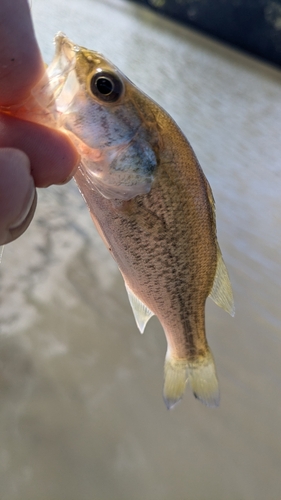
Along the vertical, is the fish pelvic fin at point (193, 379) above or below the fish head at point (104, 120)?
below

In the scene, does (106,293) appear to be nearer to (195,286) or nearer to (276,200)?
(195,286)

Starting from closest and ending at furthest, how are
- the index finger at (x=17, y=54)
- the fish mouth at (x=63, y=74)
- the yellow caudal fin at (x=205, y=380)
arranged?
the index finger at (x=17, y=54) → the fish mouth at (x=63, y=74) → the yellow caudal fin at (x=205, y=380)

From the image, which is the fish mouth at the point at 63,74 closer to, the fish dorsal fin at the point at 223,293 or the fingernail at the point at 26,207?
the fingernail at the point at 26,207

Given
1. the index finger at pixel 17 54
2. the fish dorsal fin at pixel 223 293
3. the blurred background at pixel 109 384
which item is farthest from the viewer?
the blurred background at pixel 109 384

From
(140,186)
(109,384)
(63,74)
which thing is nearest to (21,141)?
(63,74)

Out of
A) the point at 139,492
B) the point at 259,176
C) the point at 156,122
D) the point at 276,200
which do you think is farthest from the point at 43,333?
the point at 259,176

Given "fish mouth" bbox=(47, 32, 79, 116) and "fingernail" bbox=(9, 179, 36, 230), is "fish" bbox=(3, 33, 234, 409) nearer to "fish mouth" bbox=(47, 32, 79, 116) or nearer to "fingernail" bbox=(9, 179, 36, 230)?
Answer: "fish mouth" bbox=(47, 32, 79, 116)

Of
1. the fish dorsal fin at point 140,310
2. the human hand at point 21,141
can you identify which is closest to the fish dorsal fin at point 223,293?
the fish dorsal fin at point 140,310
